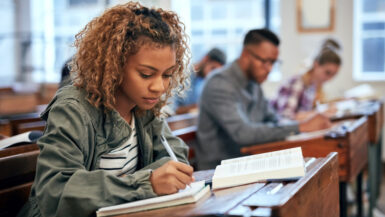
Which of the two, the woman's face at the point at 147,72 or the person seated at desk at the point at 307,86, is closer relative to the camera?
the woman's face at the point at 147,72

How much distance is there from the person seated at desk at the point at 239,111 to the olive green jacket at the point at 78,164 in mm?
1401

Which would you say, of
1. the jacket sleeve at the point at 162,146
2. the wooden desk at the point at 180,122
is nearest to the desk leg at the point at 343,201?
the wooden desk at the point at 180,122

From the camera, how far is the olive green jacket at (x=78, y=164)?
1217 mm

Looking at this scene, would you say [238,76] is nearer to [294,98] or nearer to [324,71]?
[294,98]

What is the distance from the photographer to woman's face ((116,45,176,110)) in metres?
1.42

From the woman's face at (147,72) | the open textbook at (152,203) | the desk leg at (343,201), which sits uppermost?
the woman's face at (147,72)

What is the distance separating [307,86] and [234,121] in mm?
1812

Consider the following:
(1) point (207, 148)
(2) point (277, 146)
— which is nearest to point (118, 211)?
(2) point (277, 146)

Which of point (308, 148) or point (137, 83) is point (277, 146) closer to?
point (308, 148)

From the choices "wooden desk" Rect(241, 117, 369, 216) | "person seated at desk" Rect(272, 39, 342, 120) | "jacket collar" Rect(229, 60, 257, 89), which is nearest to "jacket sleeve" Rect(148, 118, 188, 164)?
"wooden desk" Rect(241, 117, 369, 216)

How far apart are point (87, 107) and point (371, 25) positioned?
232 inches

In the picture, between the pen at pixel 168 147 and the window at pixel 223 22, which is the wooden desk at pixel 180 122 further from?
the window at pixel 223 22

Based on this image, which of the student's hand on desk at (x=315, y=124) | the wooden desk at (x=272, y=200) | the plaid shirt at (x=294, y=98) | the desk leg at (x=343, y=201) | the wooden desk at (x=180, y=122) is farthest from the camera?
the plaid shirt at (x=294, y=98)

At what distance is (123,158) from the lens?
58.5 inches
